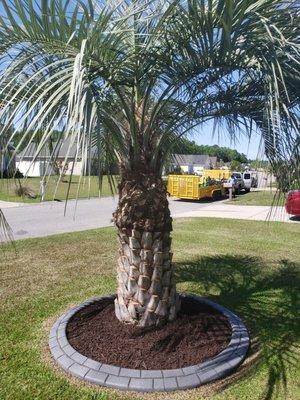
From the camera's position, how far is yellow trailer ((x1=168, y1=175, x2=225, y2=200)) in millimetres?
20172

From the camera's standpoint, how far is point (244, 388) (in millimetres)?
3449

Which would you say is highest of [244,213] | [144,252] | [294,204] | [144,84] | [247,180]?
[144,84]

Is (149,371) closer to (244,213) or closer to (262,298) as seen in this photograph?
(262,298)

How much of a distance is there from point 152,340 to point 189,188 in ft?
54.6

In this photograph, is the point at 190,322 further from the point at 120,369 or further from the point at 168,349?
the point at 120,369

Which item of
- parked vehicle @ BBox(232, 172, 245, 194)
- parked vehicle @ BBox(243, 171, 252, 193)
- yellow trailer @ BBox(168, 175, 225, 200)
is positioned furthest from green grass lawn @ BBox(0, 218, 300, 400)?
parked vehicle @ BBox(243, 171, 252, 193)

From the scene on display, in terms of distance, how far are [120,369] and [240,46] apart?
2.85 metres

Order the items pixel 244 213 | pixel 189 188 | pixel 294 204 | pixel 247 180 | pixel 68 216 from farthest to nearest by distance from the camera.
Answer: pixel 247 180 → pixel 189 188 → pixel 244 213 → pixel 68 216 → pixel 294 204

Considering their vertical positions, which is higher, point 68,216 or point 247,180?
point 247,180

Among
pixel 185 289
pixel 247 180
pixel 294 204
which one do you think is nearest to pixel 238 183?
pixel 247 180

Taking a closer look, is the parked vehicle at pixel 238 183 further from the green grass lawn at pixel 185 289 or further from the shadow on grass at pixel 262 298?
the shadow on grass at pixel 262 298

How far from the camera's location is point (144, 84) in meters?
3.63

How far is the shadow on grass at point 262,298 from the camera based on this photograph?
152 inches

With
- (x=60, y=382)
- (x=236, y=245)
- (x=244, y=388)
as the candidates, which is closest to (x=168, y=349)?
(x=244, y=388)
